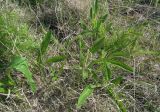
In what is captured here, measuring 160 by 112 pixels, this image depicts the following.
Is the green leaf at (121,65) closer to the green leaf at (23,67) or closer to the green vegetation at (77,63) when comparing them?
the green vegetation at (77,63)

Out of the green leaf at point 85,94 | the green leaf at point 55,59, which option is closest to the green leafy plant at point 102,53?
the green leaf at point 85,94

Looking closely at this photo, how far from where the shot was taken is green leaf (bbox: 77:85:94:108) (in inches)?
70.4

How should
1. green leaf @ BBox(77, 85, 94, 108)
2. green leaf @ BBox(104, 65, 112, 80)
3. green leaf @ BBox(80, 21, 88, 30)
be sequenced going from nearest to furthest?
green leaf @ BBox(77, 85, 94, 108) < green leaf @ BBox(104, 65, 112, 80) < green leaf @ BBox(80, 21, 88, 30)

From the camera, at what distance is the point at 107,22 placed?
228 centimetres

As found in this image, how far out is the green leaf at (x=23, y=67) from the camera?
1.81 metres

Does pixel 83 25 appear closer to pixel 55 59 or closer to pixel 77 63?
pixel 77 63

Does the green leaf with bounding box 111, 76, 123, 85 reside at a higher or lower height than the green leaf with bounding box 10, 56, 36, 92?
lower

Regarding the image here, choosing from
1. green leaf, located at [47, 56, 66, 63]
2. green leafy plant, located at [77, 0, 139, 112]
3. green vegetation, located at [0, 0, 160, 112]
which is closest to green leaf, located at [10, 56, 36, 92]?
green vegetation, located at [0, 0, 160, 112]

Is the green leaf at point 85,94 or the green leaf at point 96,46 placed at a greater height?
the green leaf at point 96,46

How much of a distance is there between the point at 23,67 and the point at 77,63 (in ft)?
1.14

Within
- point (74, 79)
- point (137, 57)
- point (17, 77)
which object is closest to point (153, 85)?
point (137, 57)

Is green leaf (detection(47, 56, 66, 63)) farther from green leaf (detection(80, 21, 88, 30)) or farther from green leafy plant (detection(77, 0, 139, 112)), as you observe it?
green leaf (detection(80, 21, 88, 30))

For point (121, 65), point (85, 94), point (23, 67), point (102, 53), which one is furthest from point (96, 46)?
point (23, 67)

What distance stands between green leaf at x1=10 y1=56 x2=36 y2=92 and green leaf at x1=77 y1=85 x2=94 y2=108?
Answer: 9.2 inches
